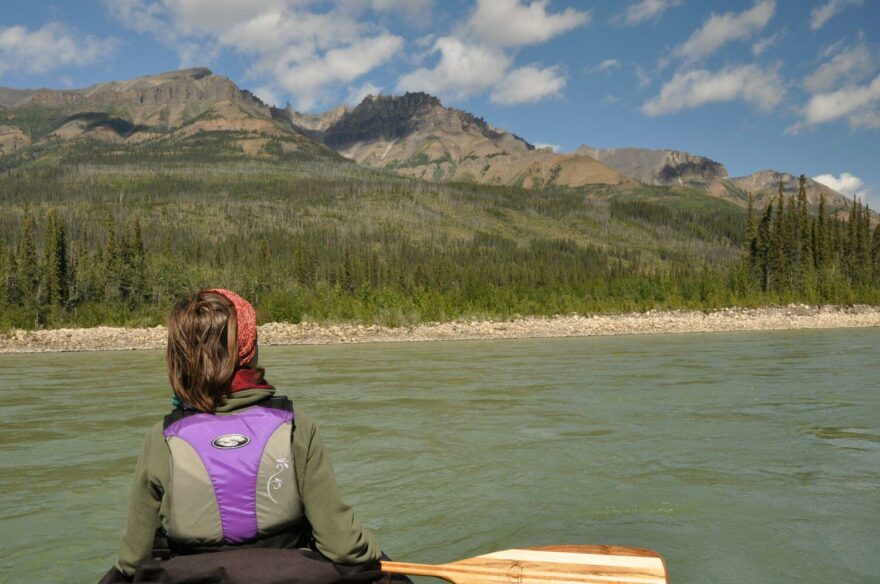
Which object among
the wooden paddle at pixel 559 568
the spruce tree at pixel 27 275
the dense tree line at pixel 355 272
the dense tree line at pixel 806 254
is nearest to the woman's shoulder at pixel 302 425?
the wooden paddle at pixel 559 568

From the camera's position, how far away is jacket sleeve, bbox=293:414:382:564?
10.9ft

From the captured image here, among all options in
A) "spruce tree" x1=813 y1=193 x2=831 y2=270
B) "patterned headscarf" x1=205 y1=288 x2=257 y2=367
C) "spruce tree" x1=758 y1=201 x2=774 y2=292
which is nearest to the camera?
"patterned headscarf" x1=205 y1=288 x2=257 y2=367

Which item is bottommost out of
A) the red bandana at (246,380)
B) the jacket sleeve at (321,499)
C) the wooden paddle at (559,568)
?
the wooden paddle at (559,568)

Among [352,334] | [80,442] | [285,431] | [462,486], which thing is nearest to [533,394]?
[462,486]

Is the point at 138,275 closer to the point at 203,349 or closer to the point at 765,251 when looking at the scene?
the point at 765,251

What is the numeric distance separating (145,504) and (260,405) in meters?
0.72

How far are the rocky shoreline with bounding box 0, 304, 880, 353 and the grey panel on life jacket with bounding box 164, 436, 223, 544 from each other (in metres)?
47.2

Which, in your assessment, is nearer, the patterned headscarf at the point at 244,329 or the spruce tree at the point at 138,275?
the patterned headscarf at the point at 244,329

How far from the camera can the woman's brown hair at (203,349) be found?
3.20 meters

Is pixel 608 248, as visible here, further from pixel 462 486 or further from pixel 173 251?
pixel 462 486

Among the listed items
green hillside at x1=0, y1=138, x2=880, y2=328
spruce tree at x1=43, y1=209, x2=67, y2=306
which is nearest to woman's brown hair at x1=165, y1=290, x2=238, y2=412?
green hillside at x1=0, y1=138, x2=880, y2=328

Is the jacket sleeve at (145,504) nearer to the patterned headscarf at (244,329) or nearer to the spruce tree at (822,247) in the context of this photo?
the patterned headscarf at (244,329)

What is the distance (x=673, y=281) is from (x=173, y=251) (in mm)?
81846

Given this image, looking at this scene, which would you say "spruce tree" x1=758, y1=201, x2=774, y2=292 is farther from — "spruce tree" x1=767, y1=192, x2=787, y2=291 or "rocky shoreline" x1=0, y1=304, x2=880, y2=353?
"rocky shoreline" x1=0, y1=304, x2=880, y2=353
